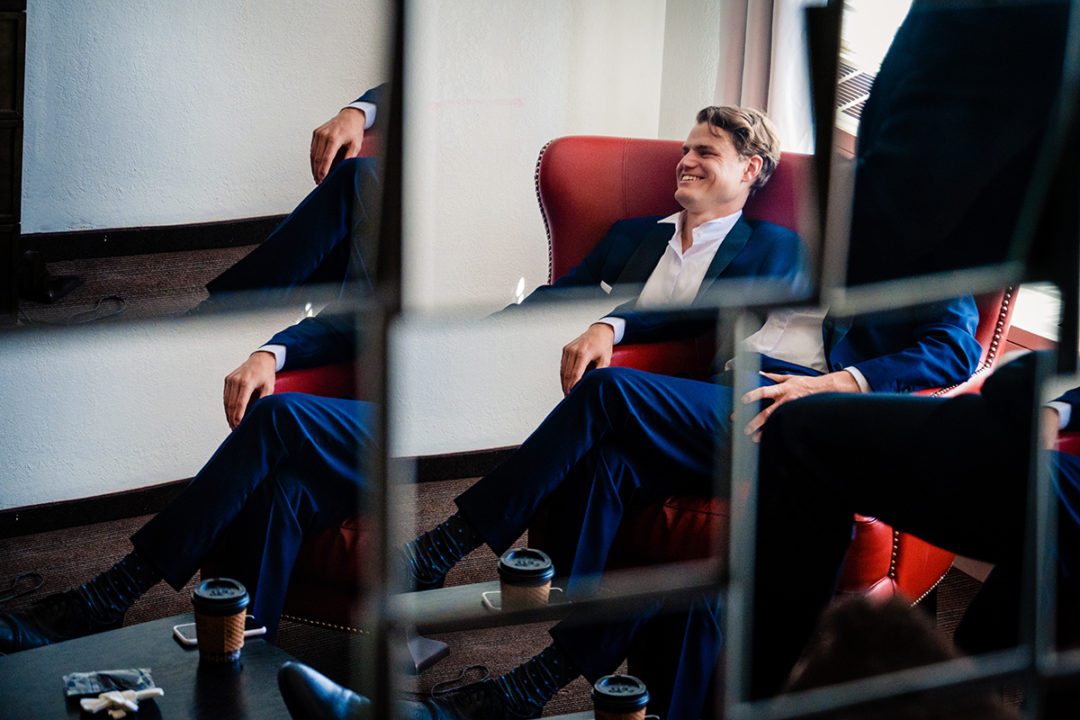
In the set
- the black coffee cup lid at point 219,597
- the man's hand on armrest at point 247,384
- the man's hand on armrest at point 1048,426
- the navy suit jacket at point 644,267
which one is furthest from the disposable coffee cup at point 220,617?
the man's hand on armrest at point 1048,426

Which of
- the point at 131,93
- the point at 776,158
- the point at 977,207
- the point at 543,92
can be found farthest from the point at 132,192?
the point at 977,207

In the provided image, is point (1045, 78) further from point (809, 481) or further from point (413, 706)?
point (413, 706)

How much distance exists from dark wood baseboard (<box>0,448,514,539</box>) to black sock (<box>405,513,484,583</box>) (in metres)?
0.02

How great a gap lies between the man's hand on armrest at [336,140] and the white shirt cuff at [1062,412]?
41 centimetres

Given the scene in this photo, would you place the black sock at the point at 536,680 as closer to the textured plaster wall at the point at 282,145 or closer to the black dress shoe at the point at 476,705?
the black dress shoe at the point at 476,705

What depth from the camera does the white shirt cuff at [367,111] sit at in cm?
41

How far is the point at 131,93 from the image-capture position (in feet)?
1.35

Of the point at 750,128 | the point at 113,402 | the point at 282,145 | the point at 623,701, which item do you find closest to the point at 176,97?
the point at 282,145

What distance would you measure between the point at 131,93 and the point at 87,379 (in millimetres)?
110

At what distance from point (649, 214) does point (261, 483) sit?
10.4 inches

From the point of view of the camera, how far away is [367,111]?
16.2 inches

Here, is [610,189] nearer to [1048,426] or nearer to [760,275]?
[760,275]

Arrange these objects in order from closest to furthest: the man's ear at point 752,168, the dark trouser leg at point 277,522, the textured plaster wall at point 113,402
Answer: the textured plaster wall at point 113,402
the man's ear at point 752,168
the dark trouser leg at point 277,522

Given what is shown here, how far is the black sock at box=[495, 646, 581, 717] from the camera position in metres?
0.63
